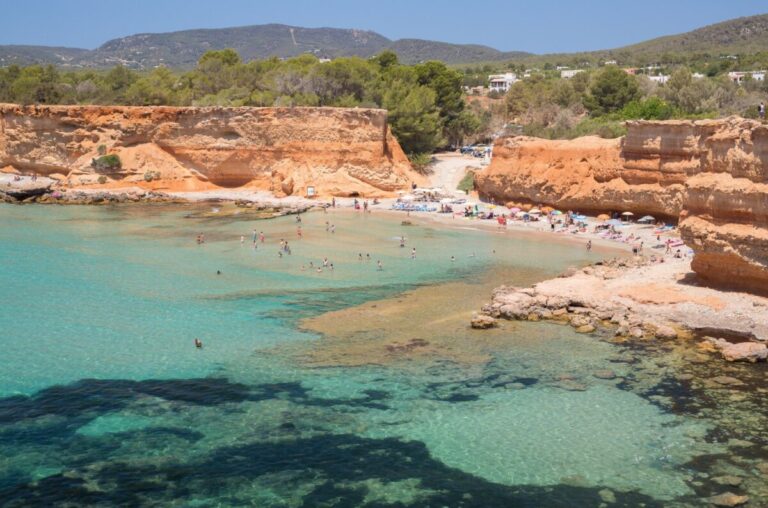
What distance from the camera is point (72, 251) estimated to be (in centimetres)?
3538

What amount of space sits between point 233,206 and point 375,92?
1665 cm

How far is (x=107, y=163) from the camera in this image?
53.8 m

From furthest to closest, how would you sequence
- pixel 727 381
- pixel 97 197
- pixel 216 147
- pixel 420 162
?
pixel 420 162, pixel 216 147, pixel 97 197, pixel 727 381

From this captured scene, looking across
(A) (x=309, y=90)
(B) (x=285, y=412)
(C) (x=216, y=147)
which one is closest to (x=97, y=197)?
(C) (x=216, y=147)

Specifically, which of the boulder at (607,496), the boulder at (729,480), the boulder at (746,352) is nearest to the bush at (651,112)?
the boulder at (746,352)

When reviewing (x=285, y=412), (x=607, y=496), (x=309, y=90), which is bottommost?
(x=607, y=496)

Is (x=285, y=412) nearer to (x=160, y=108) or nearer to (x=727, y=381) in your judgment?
(x=727, y=381)

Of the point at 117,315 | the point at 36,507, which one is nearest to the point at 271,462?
the point at 36,507

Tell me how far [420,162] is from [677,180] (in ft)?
77.8

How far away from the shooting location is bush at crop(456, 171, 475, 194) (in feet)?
171

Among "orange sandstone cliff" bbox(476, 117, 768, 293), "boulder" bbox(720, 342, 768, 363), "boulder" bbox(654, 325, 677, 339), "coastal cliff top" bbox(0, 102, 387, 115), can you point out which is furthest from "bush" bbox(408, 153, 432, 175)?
"boulder" bbox(720, 342, 768, 363)

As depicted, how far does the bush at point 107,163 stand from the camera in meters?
53.6

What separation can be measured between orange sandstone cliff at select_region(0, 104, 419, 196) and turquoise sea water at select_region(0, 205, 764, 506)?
23372 millimetres

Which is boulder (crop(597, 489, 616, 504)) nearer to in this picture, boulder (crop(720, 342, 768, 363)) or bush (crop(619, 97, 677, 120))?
boulder (crop(720, 342, 768, 363))
